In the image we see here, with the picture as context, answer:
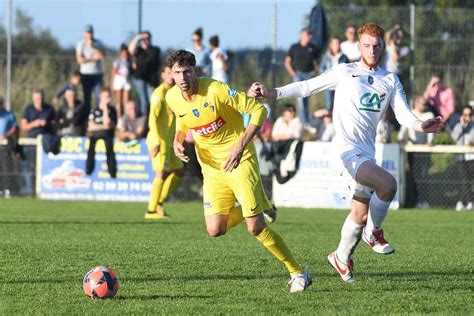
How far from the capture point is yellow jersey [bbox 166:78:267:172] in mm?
9727

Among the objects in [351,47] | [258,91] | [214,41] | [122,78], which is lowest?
[258,91]

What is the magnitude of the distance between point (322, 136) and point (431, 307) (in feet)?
47.4

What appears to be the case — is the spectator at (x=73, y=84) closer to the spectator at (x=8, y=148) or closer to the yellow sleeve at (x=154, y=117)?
the spectator at (x=8, y=148)

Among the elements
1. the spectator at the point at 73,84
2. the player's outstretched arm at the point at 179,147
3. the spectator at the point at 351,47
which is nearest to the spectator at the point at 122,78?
the spectator at the point at 73,84

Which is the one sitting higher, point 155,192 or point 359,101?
point 359,101

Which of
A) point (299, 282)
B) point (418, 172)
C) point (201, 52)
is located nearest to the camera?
point (299, 282)

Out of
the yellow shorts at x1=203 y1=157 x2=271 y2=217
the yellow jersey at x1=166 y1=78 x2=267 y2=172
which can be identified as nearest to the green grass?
the yellow shorts at x1=203 y1=157 x2=271 y2=217

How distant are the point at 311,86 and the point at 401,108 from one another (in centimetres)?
82

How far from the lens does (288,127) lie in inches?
875

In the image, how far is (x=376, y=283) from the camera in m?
9.89

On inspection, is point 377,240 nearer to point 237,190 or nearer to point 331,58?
point 237,190

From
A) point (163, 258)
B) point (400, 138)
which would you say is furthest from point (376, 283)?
point (400, 138)

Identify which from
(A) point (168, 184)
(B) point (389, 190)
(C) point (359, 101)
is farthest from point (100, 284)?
(A) point (168, 184)

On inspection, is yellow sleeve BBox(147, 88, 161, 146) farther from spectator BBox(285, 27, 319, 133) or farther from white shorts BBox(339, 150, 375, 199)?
white shorts BBox(339, 150, 375, 199)
